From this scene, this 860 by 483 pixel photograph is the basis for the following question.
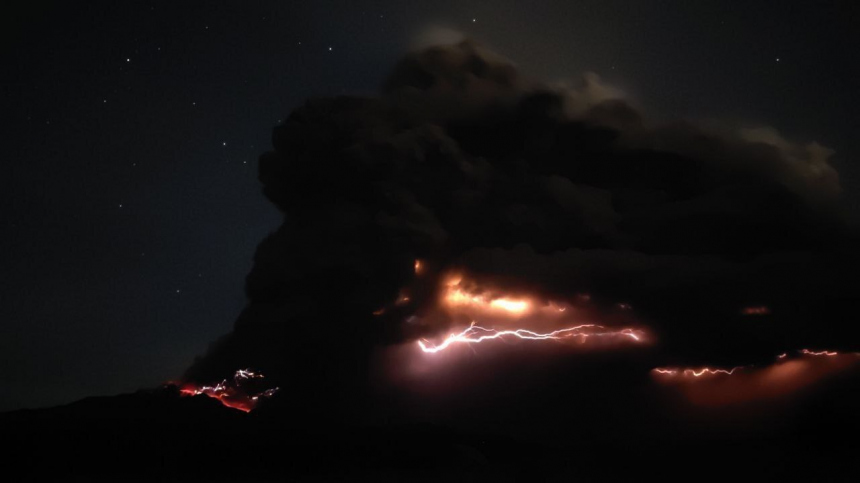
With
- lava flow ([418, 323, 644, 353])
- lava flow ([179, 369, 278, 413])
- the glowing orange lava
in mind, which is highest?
the glowing orange lava

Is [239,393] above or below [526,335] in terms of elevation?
below

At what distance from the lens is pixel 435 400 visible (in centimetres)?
3159

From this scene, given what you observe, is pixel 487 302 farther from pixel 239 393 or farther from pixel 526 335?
pixel 239 393

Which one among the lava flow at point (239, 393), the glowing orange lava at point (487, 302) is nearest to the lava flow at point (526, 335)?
the glowing orange lava at point (487, 302)

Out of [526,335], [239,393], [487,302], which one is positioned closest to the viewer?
[526,335]

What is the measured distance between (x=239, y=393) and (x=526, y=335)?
1617 centimetres

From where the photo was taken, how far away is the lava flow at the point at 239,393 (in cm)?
3469

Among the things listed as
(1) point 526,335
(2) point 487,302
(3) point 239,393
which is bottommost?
(3) point 239,393

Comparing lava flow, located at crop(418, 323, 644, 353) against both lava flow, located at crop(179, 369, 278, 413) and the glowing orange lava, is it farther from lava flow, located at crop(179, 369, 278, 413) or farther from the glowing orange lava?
lava flow, located at crop(179, 369, 278, 413)

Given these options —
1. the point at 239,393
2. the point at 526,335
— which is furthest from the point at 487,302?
the point at 239,393

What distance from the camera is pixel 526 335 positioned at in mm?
31250

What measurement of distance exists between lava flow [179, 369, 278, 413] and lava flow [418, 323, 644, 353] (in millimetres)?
9743

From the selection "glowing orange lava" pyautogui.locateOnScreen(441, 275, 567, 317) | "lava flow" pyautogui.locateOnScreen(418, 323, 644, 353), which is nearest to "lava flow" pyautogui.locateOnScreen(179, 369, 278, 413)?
"lava flow" pyautogui.locateOnScreen(418, 323, 644, 353)

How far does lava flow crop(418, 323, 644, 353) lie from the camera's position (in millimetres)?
30922
